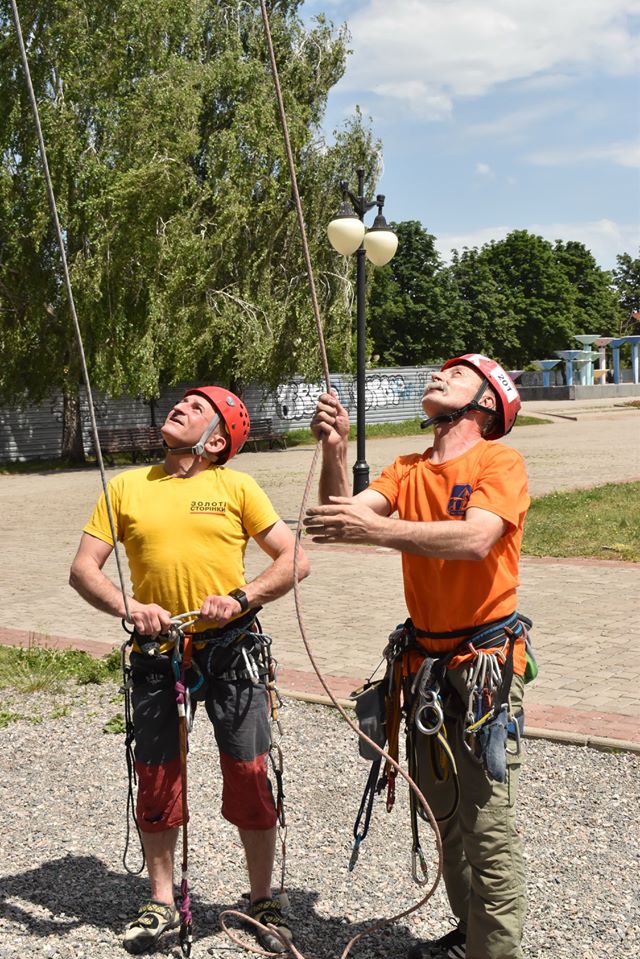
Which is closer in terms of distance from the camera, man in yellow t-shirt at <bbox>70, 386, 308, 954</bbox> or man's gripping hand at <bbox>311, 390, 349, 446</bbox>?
man's gripping hand at <bbox>311, 390, 349, 446</bbox>

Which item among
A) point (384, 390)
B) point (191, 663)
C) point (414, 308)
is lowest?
point (191, 663)

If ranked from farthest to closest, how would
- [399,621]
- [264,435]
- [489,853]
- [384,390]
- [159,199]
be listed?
1. [384,390]
2. [264,435]
3. [159,199]
4. [399,621]
5. [489,853]

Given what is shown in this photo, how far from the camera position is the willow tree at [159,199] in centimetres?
2647

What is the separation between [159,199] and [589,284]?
67.8 metres

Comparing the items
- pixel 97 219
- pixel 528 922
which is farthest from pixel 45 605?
pixel 97 219

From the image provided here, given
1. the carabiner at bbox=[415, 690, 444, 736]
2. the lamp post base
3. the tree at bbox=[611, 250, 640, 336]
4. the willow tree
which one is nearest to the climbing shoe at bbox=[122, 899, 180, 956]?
the carabiner at bbox=[415, 690, 444, 736]

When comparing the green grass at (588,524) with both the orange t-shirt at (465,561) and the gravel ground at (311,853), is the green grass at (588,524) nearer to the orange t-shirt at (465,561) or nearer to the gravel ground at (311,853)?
the gravel ground at (311,853)

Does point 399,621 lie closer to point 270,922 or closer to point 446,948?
point 270,922

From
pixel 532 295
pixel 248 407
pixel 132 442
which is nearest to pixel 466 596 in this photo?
pixel 132 442

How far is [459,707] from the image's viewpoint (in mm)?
3209

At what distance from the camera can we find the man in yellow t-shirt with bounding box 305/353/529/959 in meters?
3.02

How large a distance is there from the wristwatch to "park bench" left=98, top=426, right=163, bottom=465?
2819cm

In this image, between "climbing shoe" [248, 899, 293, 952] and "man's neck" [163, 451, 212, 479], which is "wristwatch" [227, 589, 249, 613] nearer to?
"man's neck" [163, 451, 212, 479]

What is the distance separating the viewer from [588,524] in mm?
14227
